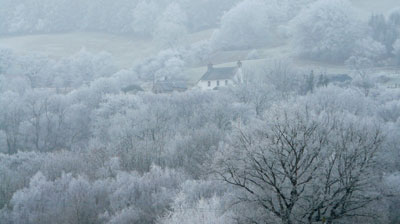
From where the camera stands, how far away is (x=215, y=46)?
8269cm

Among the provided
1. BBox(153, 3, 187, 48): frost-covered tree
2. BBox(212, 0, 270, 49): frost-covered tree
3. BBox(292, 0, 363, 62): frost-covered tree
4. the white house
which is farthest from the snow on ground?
the white house

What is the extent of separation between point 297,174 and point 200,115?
21.8 m

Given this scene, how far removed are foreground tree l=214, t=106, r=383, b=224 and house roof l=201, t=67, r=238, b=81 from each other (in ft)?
127

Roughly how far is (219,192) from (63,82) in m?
50.7

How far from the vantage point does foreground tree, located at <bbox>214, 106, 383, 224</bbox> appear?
1719cm

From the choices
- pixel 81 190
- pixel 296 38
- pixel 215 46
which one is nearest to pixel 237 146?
pixel 81 190

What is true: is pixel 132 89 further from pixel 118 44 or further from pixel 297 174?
pixel 118 44

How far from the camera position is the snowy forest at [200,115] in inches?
722

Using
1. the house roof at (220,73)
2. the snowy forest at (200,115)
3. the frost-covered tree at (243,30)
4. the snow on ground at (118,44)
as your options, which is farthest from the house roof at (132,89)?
the frost-covered tree at (243,30)

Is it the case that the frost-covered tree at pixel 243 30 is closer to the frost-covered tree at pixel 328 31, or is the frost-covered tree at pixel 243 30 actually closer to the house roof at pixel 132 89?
the frost-covered tree at pixel 328 31

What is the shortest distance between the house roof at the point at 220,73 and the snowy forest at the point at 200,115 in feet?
0.81

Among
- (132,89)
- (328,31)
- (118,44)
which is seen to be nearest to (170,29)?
(118,44)

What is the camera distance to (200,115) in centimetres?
3991

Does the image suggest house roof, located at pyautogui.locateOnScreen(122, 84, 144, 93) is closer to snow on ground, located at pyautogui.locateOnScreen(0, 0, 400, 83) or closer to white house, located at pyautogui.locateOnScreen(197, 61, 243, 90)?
white house, located at pyautogui.locateOnScreen(197, 61, 243, 90)
